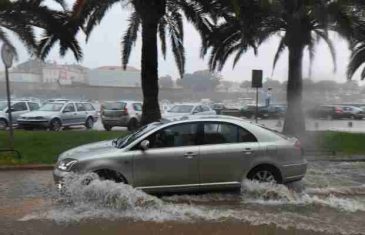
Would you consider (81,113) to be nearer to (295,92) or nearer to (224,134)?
(295,92)

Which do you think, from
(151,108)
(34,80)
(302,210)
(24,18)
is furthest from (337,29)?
(34,80)

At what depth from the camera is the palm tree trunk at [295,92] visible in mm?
20828

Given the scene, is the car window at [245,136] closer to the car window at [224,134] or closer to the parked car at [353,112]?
the car window at [224,134]

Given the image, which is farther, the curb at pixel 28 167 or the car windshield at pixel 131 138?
the curb at pixel 28 167

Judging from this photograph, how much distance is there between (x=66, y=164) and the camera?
939 cm

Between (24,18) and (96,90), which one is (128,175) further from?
(96,90)

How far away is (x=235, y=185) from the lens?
981cm

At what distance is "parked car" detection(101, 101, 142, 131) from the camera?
93.1ft

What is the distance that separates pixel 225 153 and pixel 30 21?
9.57 m

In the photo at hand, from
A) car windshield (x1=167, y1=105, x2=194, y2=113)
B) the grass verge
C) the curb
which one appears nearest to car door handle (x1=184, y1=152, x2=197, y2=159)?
the curb

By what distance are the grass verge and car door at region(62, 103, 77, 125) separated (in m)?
7.32

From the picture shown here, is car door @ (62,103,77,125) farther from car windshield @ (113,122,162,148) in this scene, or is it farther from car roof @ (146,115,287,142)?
car roof @ (146,115,287,142)

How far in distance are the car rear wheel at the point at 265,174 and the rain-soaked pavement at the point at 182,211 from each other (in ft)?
0.59

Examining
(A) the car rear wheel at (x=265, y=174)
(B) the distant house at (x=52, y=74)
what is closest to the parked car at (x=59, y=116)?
(A) the car rear wheel at (x=265, y=174)
